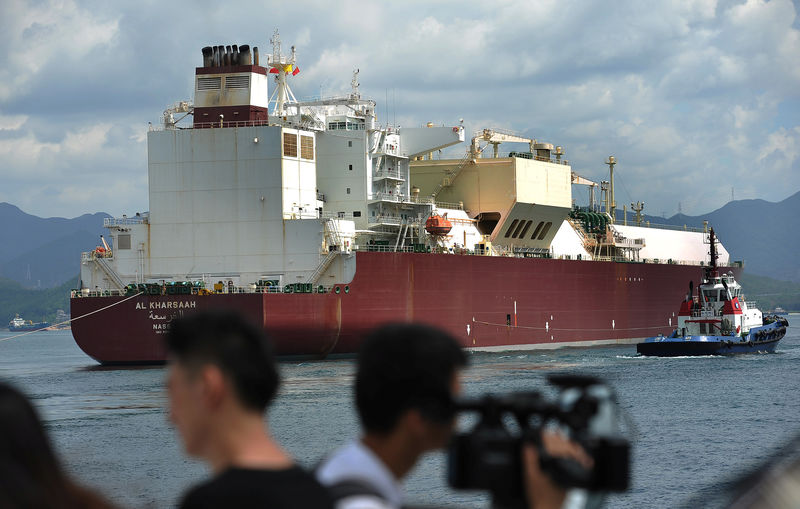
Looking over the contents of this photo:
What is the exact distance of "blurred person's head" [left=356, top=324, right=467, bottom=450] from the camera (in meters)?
3.06

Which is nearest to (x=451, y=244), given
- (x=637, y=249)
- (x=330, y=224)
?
(x=330, y=224)

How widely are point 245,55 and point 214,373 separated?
38963 millimetres

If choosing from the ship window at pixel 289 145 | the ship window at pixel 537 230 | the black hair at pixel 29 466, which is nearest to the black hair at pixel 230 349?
the black hair at pixel 29 466

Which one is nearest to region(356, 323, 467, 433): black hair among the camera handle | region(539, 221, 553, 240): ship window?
the camera handle

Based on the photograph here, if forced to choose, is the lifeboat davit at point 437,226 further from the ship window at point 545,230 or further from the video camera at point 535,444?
the video camera at point 535,444

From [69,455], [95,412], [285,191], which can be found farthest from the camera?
[285,191]

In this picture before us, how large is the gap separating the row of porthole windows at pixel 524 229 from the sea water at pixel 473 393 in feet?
32.8

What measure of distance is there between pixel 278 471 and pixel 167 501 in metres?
14.0

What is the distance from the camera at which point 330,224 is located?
40094 millimetres

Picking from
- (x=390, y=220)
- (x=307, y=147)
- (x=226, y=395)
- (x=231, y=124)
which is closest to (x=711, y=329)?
(x=390, y=220)

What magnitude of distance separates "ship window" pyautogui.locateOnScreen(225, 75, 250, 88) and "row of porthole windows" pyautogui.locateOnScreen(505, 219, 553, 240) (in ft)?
48.9

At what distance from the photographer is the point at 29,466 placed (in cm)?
259

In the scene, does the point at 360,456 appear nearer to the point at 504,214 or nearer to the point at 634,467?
the point at 634,467

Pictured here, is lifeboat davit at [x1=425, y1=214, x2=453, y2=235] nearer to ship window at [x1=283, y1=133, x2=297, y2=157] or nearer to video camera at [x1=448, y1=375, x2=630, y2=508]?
ship window at [x1=283, y1=133, x2=297, y2=157]
